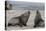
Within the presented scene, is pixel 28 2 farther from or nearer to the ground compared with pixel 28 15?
farther from the ground

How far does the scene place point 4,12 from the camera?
73 centimetres

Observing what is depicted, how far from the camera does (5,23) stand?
2.41ft

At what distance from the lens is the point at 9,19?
0.75m

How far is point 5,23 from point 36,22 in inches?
12.5

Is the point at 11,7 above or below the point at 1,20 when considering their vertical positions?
above

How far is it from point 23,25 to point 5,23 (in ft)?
0.60

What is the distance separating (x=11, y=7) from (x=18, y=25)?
0.64 feet

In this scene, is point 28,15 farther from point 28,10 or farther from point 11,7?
point 11,7

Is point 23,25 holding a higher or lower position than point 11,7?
lower

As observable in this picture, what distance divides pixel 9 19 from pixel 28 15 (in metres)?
0.20

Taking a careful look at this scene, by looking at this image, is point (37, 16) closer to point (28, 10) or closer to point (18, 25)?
point (28, 10)

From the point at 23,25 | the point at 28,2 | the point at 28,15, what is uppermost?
the point at 28,2

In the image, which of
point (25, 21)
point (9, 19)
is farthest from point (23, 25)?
point (9, 19)

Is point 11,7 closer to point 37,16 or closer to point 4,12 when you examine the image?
point 4,12
